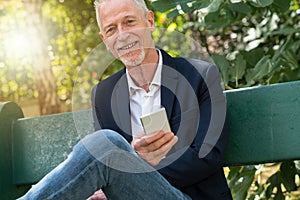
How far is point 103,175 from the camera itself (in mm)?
1815

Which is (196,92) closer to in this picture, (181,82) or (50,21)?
(181,82)

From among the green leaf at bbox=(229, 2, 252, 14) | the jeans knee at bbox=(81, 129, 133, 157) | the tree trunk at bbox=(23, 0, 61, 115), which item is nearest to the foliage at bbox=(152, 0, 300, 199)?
the green leaf at bbox=(229, 2, 252, 14)

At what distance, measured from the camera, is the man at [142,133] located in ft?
5.93

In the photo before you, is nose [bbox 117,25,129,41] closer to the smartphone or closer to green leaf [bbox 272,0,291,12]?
the smartphone

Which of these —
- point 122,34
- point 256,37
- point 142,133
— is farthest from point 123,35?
point 256,37

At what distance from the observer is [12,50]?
8039 millimetres

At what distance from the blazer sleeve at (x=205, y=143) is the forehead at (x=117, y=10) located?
30 centimetres

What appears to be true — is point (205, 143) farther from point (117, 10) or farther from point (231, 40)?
point (231, 40)

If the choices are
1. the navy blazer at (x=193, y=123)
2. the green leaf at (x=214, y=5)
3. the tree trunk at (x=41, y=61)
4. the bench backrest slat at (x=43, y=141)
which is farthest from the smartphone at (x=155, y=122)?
the tree trunk at (x=41, y=61)

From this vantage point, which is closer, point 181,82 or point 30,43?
point 181,82

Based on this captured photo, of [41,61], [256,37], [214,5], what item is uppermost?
[214,5]

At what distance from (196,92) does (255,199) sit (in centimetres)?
85

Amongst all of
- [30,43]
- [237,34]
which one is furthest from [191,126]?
[30,43]

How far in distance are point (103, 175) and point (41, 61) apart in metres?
4.15
